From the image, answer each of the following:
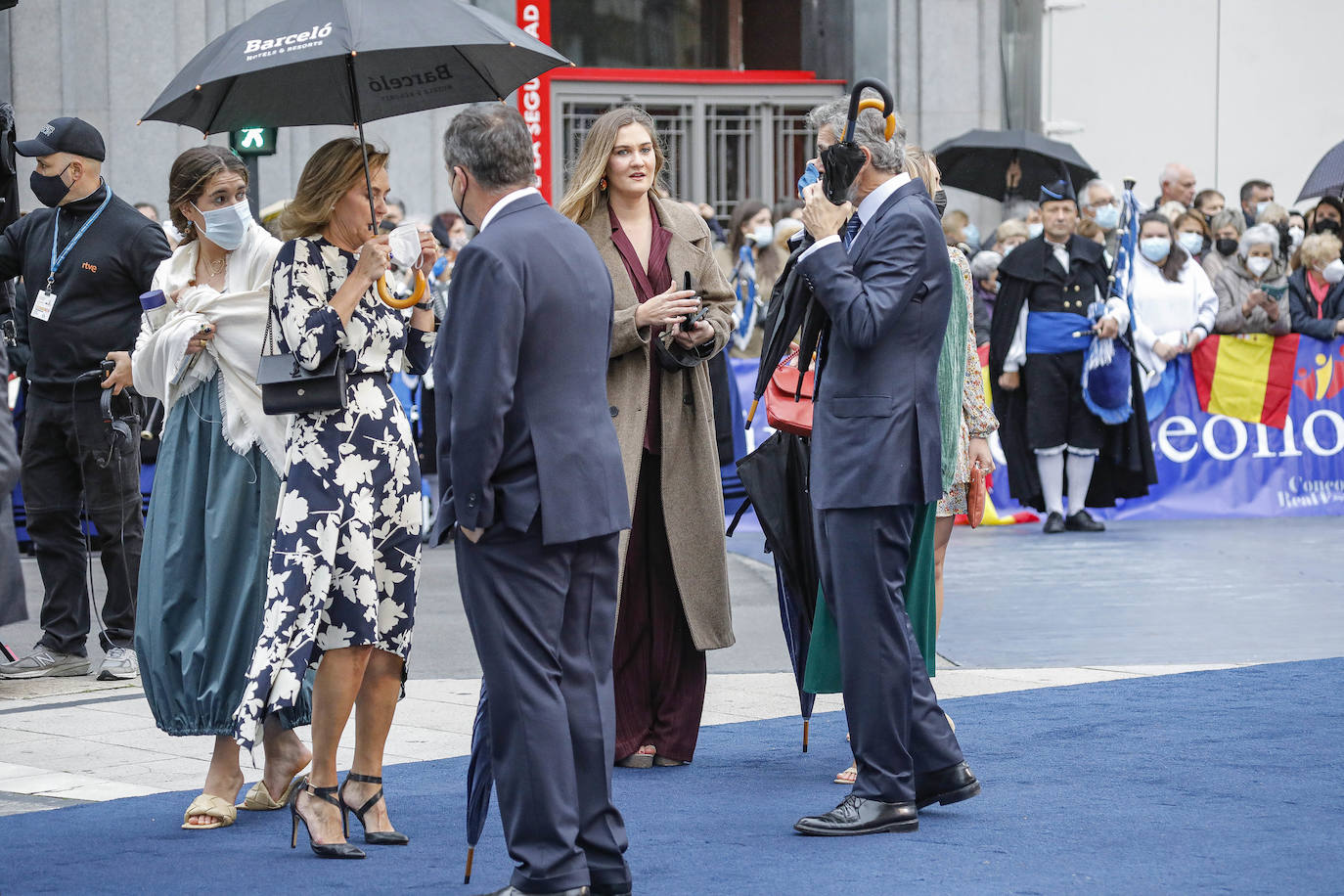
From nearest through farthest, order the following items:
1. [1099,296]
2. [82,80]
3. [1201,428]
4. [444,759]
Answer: [444,759] < [1099,296] < [1201,428] < [82,80]

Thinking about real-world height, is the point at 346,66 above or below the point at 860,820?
above

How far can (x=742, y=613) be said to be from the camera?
9656mm

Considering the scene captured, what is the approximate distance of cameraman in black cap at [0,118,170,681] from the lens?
26.0 feet

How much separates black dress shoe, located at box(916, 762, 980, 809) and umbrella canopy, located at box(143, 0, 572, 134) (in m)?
2.33

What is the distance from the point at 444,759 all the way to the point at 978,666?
2740 millimetres

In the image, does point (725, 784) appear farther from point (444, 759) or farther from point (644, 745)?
point (444, 759)

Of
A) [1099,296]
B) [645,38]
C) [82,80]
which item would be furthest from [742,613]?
[645,38]

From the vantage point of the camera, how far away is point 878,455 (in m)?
5.16

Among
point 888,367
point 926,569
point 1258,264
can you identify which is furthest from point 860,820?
point 1258,264

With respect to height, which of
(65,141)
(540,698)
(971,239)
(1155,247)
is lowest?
(540,698)

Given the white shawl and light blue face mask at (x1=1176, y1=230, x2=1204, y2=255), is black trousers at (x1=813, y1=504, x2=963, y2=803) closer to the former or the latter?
the white shawl

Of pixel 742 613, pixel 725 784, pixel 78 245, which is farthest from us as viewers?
pixel 742 613

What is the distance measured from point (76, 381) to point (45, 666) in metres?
1.24

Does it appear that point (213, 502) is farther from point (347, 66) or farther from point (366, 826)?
point (347, 66)
